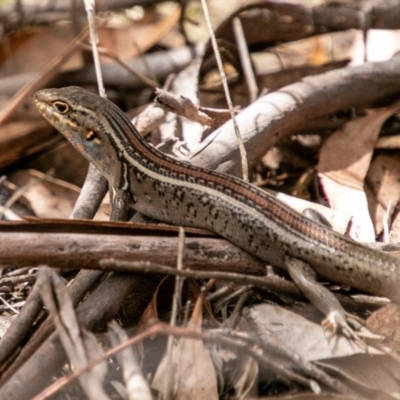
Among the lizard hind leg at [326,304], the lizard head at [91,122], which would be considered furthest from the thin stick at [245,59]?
the lizard hind leg at [326,304]

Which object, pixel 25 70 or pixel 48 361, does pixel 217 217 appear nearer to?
pixel 48 361

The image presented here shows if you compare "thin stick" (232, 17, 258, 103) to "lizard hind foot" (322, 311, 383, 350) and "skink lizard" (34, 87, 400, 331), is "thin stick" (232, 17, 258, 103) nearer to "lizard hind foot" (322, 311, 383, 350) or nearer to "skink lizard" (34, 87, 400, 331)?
"skink lizard" (34, 87, 400, 331)

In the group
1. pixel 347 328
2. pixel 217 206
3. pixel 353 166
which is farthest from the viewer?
pixel 353 166

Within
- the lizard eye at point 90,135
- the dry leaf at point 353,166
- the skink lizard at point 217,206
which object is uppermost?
the lizard eye at point 90,135

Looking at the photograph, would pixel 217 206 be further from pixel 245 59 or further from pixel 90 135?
pixel 245 59

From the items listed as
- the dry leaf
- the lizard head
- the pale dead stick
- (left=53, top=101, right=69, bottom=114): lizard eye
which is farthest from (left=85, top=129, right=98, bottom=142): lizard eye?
the dry leaf

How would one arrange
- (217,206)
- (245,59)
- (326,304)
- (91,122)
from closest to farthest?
(326,304), (217,206), (91,122), (245,59)

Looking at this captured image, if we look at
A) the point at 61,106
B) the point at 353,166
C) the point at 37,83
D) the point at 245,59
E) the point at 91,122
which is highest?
the point at 61,106

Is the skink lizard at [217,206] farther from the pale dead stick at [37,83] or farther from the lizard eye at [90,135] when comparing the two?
the pale dead stick at [37,83]

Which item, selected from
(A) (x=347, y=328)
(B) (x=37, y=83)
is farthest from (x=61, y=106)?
(A) (x=347, y=328)

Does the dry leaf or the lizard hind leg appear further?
the dry leaf
